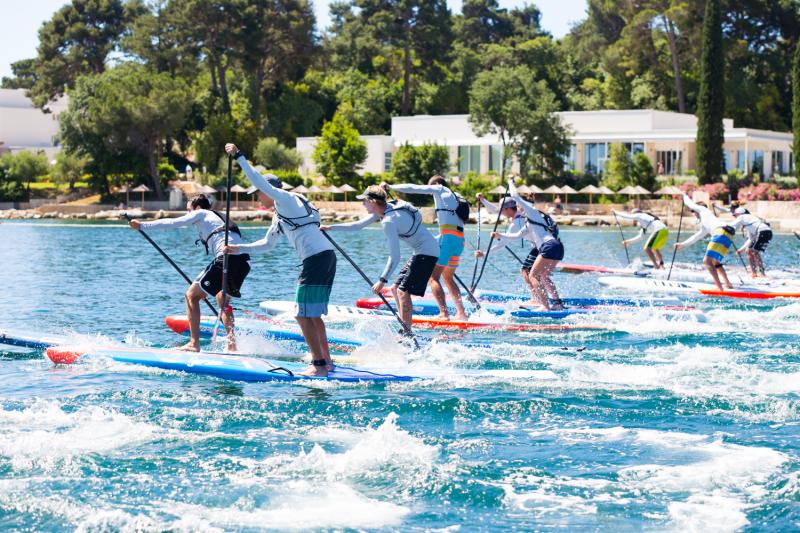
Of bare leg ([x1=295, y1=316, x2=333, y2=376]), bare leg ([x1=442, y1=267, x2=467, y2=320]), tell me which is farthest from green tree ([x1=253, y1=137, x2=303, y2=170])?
bare leg ([x1=295, y1=316, x2=333, y2=376])

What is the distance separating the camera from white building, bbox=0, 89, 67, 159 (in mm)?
104938

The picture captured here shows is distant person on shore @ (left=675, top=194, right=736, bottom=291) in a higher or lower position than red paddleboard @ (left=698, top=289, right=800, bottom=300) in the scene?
higher

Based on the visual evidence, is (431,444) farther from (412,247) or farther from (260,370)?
(412,247)

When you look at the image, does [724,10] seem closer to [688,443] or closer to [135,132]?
[135,132]

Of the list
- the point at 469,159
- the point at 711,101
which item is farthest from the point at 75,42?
the point at 711,101

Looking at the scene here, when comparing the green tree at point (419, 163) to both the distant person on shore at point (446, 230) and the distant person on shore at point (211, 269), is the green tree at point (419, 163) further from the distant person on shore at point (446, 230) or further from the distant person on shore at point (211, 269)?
the distant person on shore at point (211, 269)

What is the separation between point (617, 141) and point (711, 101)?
34.9ft

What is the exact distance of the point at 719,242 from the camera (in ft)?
79.2

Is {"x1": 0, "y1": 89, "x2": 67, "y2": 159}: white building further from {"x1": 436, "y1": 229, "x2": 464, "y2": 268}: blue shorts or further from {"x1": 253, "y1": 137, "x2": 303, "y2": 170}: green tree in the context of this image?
{"x1": 436, "y1": 229, "x2": 464, "y2": 268}: blue shorts

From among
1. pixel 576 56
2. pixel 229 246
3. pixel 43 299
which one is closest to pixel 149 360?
pixel 229 246

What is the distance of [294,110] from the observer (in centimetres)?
9406

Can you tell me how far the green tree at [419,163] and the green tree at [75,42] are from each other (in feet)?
135

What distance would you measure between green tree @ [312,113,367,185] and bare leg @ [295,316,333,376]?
66724 millimetres

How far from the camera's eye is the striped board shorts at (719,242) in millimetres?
24141
